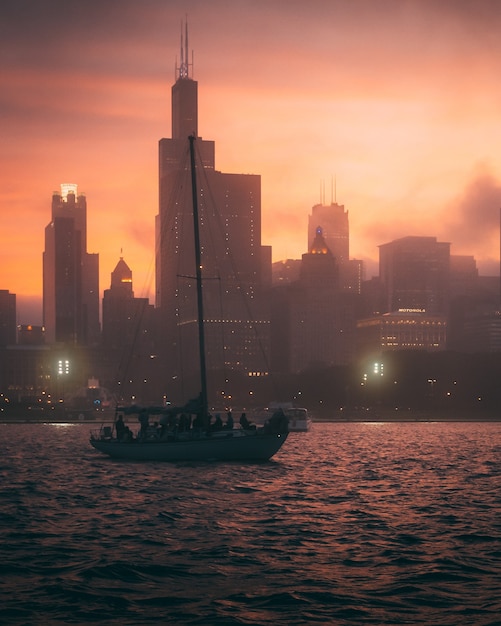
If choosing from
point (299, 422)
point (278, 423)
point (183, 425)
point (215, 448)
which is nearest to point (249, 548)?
point (215, 448)

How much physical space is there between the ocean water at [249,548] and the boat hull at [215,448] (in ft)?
11.2

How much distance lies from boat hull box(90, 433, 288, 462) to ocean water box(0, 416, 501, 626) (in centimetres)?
340

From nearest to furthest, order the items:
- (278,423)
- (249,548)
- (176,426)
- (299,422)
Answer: (249,548)
(278,423)
(176,426)
(299,422)

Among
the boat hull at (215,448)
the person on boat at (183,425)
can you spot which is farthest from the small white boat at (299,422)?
the boat hull at (215,448)

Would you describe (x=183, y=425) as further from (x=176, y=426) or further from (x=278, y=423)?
(x=278, y=423)

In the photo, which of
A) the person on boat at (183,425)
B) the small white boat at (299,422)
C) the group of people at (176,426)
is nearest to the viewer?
the group of people at (176,426)

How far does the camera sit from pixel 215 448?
257ft

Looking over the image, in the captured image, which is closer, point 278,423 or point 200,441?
point 200,441

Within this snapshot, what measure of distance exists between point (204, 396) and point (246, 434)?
6177mm

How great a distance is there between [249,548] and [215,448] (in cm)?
3929

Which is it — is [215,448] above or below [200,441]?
below

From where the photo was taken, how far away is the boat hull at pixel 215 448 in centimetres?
7825

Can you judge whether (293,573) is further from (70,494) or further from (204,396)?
(204,396)

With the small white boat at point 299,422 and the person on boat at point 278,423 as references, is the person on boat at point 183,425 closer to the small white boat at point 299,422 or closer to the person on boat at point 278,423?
the person on boat at point 278,423
